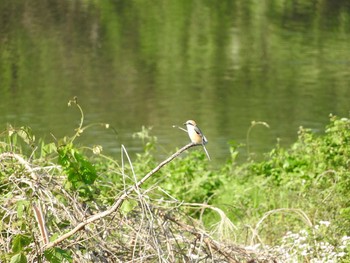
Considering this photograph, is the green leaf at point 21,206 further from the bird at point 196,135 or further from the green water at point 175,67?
the green water at point 175,67

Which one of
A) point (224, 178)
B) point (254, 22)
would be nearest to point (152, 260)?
point (224, 178)

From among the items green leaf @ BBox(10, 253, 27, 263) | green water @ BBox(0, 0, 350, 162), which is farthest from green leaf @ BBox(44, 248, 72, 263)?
green water @ BBox(0, 0, 350, 162)

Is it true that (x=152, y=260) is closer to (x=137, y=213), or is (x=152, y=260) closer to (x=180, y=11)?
(x=137, y=213)

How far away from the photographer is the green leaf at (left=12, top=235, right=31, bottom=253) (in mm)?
2639

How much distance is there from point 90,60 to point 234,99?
3044 mm

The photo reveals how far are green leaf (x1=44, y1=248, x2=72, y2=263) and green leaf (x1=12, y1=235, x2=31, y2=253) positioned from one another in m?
0.07

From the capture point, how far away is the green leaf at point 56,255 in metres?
2.61

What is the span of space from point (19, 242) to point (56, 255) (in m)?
0.11

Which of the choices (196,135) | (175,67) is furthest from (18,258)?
(175,67)

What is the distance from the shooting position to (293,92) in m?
10.9

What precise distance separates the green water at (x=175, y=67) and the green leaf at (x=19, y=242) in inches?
201

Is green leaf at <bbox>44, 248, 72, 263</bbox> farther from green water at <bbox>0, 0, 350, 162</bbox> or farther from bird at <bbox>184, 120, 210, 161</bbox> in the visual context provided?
green water at <bbox>0, 0, 350, 162</bbox>

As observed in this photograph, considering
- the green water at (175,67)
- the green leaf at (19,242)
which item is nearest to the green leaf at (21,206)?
the green leaf at (19,242)

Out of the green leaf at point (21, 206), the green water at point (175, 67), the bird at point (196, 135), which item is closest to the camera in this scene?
the green leaf at point (21, 206)
